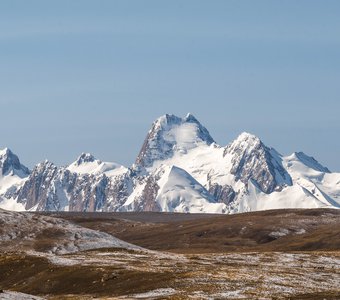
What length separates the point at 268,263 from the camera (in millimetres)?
152125

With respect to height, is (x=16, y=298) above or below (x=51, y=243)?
below

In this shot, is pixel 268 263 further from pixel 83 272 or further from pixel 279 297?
pixel 279 297

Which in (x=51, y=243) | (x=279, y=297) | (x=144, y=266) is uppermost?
(x=51, y=243)

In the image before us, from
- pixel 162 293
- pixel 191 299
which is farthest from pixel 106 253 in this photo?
pixel 191 299

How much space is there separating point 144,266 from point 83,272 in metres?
9.90

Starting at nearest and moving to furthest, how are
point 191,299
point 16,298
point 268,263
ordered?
point 16,298 < point 191,299 < point 268,263

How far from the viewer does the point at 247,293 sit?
10831 centimetres

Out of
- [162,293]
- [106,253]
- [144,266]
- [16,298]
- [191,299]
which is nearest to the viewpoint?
[16,298]

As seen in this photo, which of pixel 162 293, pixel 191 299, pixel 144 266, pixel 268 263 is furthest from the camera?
pixel 268 263

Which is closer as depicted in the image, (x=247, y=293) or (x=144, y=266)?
(x=247, y=293)

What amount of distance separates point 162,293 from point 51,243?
77.6 metres

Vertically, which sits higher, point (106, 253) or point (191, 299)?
point (106, 253)

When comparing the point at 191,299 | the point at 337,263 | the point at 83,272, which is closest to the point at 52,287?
the point at 83,272

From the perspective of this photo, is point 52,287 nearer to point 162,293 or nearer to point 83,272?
point 83,272
